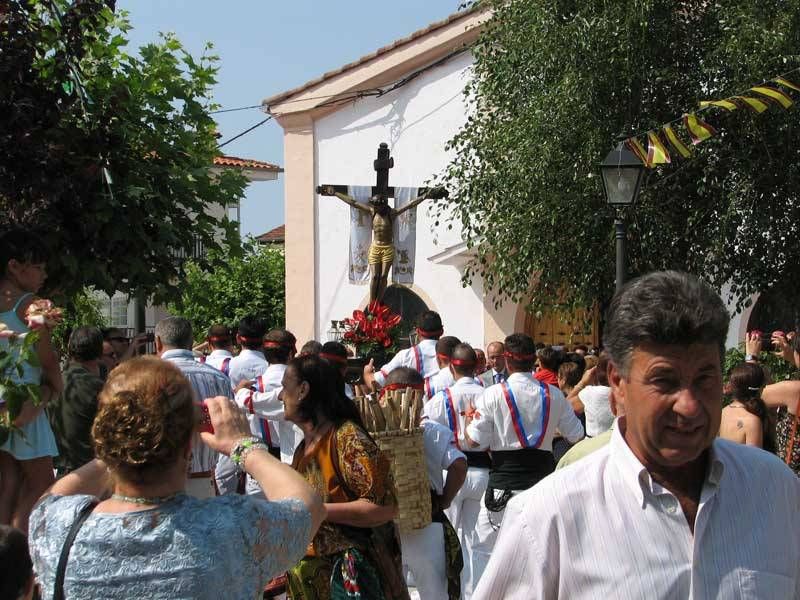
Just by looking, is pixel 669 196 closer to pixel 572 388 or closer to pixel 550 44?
pixel 550 44

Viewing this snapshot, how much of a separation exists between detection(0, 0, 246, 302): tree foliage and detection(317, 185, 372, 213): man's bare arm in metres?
7.96

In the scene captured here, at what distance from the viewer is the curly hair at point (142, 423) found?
9.31 ft

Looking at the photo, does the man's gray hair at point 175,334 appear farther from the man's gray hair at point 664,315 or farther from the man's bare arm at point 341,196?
the man's bare arm at point 341,196

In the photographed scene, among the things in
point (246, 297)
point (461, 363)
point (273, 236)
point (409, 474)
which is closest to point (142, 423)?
point (409, 474)

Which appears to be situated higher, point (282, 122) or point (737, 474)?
point (282, 122)

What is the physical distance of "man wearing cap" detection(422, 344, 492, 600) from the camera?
8695mm

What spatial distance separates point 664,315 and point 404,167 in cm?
2213

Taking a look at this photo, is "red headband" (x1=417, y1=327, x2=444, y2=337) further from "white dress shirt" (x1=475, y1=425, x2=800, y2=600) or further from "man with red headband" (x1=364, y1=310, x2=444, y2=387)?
"white dress shirt" (x1=475, y1=425, x2=800, y2=600)

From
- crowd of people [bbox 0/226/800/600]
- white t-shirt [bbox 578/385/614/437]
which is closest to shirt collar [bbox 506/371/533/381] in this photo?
white t-shirt [bbox 578/385/614/437]

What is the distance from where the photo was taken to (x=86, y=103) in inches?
289

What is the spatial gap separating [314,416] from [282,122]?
830 inches

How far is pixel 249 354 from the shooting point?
946 centimetres

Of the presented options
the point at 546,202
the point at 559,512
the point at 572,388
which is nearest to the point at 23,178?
the point at 559,512

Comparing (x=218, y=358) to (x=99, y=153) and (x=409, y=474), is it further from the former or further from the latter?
(x=409, y=474)
